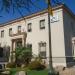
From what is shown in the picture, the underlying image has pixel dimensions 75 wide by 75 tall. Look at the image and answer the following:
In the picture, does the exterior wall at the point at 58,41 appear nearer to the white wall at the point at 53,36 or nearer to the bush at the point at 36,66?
the white wall at the point at 53,36

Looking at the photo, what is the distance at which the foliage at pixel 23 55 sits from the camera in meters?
26.6

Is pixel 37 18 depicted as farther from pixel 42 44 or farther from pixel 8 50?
pixel 8 50

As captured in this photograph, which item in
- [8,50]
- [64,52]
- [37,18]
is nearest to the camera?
[64,52]

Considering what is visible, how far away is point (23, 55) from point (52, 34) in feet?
15.4

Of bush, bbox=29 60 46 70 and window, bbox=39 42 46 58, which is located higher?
window, bbox=39 42 46 58

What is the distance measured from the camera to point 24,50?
26.9m

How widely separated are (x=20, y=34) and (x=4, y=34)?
590 cm

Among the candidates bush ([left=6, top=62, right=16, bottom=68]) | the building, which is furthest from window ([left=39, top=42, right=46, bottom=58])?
bush ([left=6, top=62, right=16, bottom=68])

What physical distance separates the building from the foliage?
1.44 meters

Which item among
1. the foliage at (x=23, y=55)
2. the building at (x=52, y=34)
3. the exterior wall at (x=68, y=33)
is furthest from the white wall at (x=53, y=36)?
the foliage at (x=23, y=55)

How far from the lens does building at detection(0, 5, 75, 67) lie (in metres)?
25.5

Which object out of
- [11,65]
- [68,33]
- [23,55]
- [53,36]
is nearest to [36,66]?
[23,55]

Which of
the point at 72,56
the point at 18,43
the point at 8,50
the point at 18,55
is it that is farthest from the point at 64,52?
the point at 8,50

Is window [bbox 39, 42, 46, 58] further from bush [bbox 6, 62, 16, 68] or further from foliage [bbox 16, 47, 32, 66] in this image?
bush [bbox 6, 62, 16, 68]
